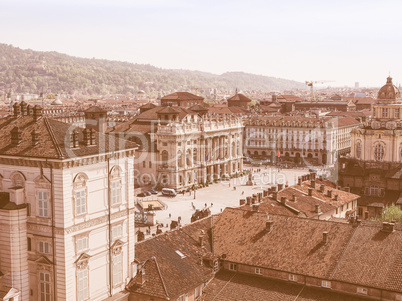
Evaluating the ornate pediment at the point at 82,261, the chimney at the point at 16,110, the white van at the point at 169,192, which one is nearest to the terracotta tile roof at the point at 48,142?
the chimney at the point at 16,110

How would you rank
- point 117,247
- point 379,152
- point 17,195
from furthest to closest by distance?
point 379,152, point 117,247, point 17,195

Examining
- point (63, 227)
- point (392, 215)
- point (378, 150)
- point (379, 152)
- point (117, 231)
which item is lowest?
point (392, 215)

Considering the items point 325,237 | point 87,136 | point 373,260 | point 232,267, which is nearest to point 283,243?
point 325,237

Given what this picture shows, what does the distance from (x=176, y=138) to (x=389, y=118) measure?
1717 inches

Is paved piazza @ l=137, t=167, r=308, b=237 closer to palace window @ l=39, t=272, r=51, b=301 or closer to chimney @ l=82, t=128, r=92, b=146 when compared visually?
chimney @ l=82, t=128, r=92, b=146

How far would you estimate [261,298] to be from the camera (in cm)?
4484

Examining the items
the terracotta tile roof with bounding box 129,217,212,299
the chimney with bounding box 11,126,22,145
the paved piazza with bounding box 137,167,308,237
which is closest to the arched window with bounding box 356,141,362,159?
the paved piazza with bounding box 137,167,308,237

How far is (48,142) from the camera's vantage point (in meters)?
38.5

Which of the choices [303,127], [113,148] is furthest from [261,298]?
[303,127]

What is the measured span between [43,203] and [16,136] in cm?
548

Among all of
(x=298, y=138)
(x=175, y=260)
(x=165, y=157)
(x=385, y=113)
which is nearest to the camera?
(x=175, y=260)

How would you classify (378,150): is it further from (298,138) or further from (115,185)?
(115,185)

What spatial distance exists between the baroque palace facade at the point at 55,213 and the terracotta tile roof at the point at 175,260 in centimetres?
426

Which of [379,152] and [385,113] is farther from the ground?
[385,113]
